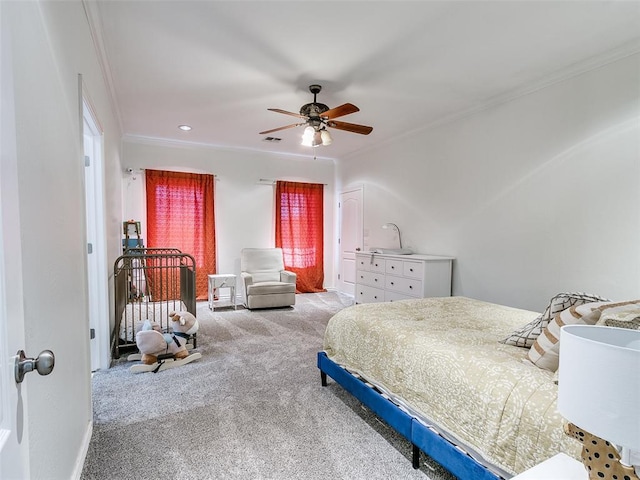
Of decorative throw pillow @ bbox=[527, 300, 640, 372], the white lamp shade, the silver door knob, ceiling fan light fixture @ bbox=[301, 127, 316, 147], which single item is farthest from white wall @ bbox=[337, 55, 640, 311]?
the silver door knob

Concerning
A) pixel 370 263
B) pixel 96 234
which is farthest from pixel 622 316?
pixel 370 263

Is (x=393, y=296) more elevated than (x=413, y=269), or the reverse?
(x=413, y=269)

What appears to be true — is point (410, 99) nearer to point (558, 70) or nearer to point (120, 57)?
point (558, 70)

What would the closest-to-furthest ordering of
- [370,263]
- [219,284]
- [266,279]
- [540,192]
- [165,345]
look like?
1. [165,345]
2. [540,192]
3. [370,263]
4. [219,284]
5. [266,279]

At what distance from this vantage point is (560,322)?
1.53 meters

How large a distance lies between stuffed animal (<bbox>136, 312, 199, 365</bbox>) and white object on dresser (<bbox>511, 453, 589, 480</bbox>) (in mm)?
2893

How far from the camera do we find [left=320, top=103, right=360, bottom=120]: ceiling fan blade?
3.03 metres

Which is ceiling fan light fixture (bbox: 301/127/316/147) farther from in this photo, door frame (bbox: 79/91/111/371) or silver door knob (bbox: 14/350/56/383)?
silver door knob (bbox: 14/350/56/383)

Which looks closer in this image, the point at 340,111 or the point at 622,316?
the point at 622,316

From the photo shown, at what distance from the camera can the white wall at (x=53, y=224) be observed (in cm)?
104

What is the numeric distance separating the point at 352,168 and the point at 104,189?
14.2 ft

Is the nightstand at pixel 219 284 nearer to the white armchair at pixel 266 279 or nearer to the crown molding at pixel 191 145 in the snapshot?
the white armchair at pixel 266 279

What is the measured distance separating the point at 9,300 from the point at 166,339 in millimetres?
2703

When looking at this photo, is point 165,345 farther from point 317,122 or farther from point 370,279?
point 370,279
